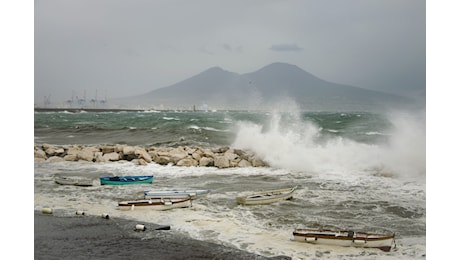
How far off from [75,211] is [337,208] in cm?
439

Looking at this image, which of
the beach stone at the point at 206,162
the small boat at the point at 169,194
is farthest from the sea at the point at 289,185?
the beach stone at the point at 206,162

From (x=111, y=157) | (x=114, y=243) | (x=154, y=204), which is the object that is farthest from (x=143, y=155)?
(x=114, y=243)

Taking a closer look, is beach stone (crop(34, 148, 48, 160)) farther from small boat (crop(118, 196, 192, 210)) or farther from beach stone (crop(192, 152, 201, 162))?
small boat (crop(118, 196, 192, 210))

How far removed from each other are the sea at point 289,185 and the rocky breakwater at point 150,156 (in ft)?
1.03

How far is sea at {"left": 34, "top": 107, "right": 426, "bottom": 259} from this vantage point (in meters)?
5.26

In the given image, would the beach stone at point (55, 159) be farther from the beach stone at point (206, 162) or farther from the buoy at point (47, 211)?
the buoy at point (47, 211)

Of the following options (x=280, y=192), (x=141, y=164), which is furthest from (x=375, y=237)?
(x=141, y=164)

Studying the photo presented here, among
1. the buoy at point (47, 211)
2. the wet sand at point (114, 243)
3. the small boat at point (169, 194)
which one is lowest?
the wet sand at point (114, 243)

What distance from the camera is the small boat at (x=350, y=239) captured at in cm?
474

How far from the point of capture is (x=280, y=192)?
23.8 ft

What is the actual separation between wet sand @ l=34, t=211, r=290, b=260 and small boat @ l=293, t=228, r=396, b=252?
644 mm

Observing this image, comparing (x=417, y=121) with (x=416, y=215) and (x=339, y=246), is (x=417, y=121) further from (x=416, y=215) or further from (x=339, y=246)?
(x=339, y=246)

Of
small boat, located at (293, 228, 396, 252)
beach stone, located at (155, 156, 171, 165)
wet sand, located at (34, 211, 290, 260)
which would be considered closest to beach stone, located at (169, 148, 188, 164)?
beach stone, located at (155, 156, 171, 165)

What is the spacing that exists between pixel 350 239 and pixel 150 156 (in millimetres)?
7499
